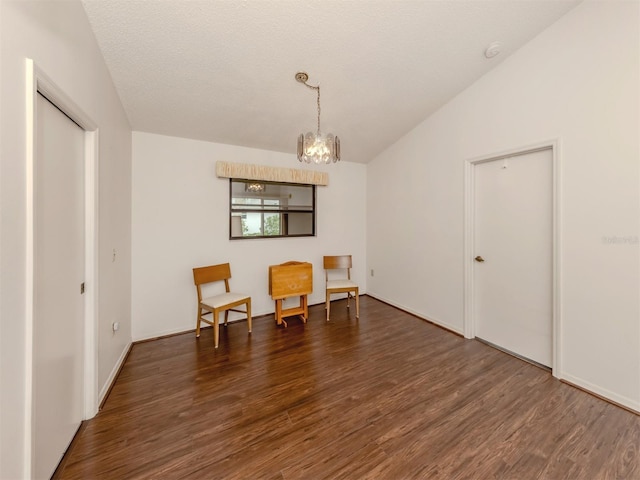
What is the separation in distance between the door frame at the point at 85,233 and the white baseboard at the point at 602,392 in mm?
3434

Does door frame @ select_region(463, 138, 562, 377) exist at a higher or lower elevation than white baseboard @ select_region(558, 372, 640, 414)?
higher

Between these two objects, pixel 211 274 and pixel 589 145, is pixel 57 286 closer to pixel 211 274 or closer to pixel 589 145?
pixel 211 274

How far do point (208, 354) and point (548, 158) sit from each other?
3.69 meters

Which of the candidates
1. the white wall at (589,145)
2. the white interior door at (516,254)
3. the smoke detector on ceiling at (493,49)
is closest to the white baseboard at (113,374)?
the white interior door at (516,254)

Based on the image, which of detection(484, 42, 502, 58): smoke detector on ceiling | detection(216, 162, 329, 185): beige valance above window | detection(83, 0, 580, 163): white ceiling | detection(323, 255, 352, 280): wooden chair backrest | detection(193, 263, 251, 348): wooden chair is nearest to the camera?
detection(83, 0, 580, 163): white ceiling

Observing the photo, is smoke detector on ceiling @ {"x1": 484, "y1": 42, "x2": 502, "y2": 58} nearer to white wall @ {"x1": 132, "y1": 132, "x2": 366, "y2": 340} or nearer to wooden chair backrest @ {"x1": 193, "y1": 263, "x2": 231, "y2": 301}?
white wall @ {"x1": 132, "y1": 132, "x2": 366, "y2": 340}

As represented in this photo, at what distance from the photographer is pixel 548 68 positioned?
2188mm

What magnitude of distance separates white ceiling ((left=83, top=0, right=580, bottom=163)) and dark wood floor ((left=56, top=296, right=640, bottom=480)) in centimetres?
251

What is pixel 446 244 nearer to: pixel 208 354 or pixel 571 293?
pixel 571 293

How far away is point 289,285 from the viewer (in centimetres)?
327

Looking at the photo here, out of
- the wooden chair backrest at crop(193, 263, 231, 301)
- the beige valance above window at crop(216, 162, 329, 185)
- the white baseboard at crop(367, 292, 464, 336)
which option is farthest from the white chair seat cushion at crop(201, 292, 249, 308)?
the white baseboard at crop(367, 292, 464, 336)

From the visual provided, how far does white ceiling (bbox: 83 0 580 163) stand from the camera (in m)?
1.75

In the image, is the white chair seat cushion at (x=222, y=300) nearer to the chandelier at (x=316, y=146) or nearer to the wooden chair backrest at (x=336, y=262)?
the wooden chair backrest at (x=336, y=262)

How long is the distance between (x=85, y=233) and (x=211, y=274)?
1.46 meters
